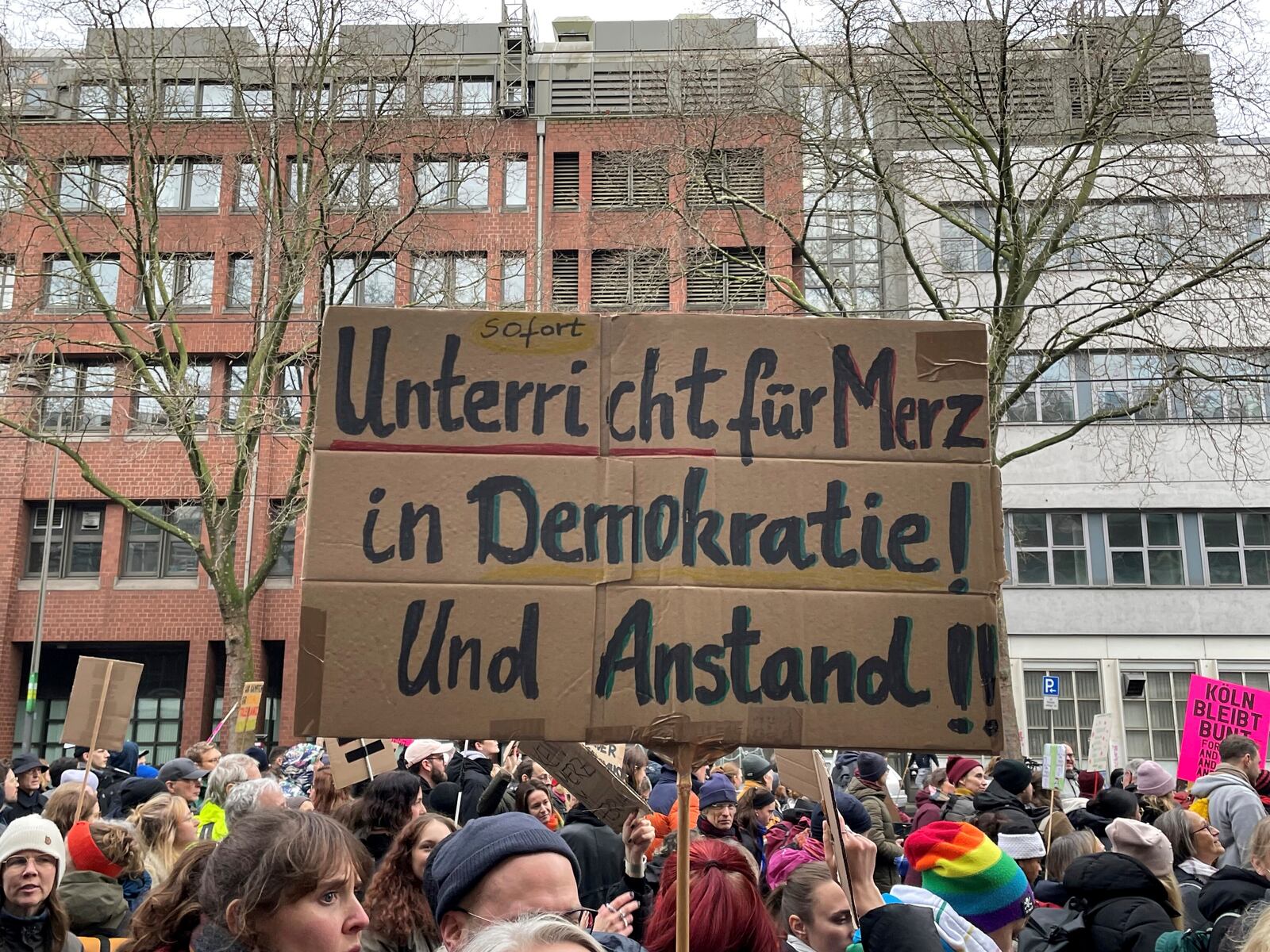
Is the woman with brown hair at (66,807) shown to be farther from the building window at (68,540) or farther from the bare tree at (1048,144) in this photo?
the building window at (68,540)

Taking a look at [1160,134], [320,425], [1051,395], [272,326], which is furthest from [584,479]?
[1051,395]

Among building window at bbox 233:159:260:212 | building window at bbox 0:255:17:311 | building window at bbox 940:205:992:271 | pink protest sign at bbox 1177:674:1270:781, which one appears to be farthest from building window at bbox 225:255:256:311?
pink protest sign at bbox 1177:674:1270:781

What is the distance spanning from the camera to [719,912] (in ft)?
12.0

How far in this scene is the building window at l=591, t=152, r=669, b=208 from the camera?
20141 mm

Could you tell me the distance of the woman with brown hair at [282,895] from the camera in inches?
116

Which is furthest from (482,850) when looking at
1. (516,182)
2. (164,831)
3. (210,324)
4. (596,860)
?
(516,182)

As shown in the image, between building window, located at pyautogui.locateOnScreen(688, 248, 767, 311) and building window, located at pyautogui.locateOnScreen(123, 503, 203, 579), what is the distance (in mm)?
14258

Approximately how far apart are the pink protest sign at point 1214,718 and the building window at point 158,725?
1082 inches

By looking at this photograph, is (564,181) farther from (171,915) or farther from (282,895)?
(282,895)

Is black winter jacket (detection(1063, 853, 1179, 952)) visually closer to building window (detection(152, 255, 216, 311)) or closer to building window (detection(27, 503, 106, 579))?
building window (detection(152, 255, 216, 311))

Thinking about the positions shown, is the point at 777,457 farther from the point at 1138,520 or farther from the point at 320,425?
the point at 1138,520

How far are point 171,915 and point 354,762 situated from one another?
5.11m

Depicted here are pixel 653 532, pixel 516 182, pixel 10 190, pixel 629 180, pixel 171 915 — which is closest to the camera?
pixel 171 915

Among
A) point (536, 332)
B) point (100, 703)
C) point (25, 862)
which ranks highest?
point (536, 332)
